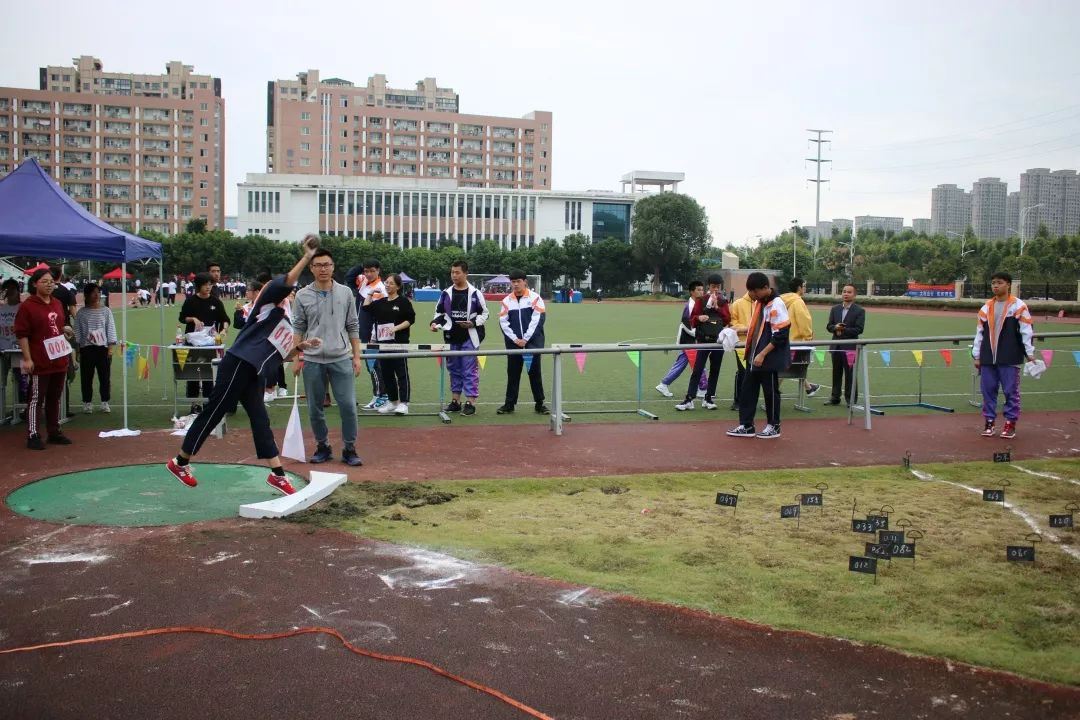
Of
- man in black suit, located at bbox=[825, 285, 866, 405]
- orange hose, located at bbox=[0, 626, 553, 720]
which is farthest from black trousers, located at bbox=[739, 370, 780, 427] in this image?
orange hose, located at bbox=[0, 626, 553, 720]

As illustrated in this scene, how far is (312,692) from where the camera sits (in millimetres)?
3977

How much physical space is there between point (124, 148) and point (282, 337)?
138550mm

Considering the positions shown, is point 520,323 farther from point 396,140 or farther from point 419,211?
point 396,140

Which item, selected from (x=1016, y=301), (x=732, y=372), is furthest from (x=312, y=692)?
(x=732, y=372)

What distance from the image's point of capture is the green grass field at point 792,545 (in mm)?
4781

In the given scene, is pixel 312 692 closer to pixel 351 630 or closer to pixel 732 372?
pixel 351 630

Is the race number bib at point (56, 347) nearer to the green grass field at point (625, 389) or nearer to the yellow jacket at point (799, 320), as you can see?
the green grass field at point (625, 389)

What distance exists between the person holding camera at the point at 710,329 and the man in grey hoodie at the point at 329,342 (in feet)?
19.9

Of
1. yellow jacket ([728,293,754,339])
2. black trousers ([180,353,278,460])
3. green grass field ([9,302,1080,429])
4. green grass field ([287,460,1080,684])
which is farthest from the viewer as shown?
yellow jacket ([728,293,754,339])

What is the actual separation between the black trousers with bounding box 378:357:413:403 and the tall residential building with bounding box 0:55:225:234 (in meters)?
125

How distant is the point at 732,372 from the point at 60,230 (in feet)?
42.0

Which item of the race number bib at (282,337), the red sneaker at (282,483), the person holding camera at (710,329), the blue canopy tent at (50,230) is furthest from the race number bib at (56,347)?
the person holding camera at (710,329)

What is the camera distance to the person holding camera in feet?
44.0

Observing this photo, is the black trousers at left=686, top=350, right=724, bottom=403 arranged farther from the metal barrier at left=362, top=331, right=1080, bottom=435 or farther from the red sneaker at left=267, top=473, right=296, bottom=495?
the red sneaker at left=267, top=473, right=296, bottom=495
